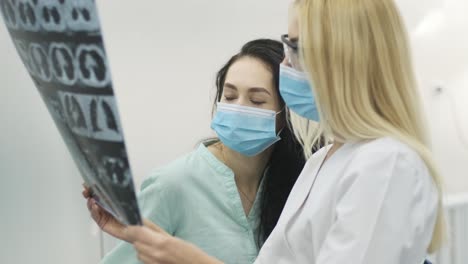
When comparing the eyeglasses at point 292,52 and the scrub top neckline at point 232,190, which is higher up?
the eyeglasses at point 292,52

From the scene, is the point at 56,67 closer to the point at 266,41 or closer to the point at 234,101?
the point at 234,101

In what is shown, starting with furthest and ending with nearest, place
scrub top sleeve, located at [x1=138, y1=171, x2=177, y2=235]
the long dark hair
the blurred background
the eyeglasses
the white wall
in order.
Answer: the white wall
the blurred background
the long dark hair
scrub top sleeve, located at [x1=138, y1=171, x2=177, y2=235]
the eyeglasses

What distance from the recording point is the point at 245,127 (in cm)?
134

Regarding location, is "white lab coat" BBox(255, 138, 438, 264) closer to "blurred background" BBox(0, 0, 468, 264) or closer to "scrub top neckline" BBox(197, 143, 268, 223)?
"scrub top neckline" BBox(197, 143, 268, 223)

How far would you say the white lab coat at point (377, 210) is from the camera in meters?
0.77

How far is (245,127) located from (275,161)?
0.20 m

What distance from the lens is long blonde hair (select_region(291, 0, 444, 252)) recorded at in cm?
82

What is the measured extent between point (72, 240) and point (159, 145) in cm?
41

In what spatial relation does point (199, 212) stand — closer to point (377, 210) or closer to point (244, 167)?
point (244, 167)

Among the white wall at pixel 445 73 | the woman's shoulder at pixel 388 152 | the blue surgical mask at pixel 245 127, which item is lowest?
the white wall at pixel 445 73

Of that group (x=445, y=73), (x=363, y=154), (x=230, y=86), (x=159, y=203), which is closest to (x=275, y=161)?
(x=230, y=86)

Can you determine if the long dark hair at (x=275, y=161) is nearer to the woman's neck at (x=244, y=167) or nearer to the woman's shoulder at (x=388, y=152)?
the woman's neck at (x=244, y=167)

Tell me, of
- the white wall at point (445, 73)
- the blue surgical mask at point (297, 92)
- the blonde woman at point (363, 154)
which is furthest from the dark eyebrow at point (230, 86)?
the white wall at point (445, 73)

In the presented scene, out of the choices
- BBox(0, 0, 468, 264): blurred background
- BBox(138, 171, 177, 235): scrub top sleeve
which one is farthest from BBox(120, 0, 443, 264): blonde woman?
BBox(0, 0, 468, 264): blurred background
